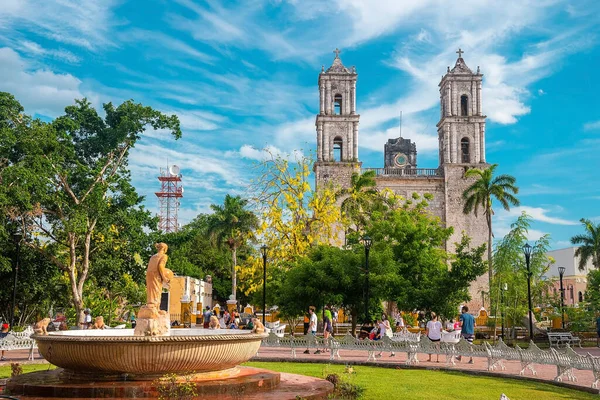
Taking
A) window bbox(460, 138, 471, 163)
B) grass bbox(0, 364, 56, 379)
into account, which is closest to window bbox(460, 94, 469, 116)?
window bbox(460, 138, 471, 163)

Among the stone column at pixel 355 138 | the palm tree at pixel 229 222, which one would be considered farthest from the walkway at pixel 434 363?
the stone column at pixel 355 138

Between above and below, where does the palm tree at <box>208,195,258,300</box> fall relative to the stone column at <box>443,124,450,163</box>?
below

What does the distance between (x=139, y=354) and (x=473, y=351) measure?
8181mm

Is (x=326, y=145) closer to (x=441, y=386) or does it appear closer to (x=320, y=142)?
(x=320, y=142)

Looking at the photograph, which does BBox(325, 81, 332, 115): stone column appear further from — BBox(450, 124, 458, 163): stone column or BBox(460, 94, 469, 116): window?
BBox(460, 94, 469, 116): window

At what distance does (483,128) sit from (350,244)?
23591mm

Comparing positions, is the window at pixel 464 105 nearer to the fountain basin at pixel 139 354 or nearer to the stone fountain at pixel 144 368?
the stone fountain at pixel 144 368

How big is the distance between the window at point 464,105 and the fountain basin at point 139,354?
44219 mm

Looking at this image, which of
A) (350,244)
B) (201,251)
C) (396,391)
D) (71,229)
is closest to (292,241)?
(350,244)

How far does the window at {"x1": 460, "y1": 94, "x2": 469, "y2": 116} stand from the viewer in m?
49.5

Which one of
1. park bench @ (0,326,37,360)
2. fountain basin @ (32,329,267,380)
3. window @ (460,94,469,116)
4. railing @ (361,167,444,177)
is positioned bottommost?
park bench @ (0,326,37,360)

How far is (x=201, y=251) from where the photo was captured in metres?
60.5

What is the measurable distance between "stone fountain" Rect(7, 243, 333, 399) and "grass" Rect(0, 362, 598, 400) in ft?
5.99

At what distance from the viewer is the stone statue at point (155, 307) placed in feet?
29.7
